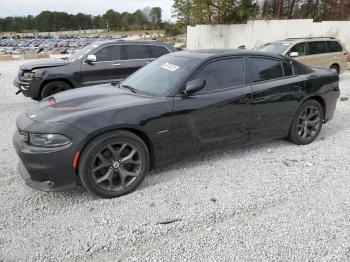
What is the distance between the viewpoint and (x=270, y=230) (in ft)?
9.93

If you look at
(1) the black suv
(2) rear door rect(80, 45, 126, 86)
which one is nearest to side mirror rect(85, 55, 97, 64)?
(1) the black suv

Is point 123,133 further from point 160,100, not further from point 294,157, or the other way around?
point 294,157

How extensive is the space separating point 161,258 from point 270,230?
3.50 feet

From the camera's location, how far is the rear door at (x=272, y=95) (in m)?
4.52

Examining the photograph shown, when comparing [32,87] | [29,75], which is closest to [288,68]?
[32,87]

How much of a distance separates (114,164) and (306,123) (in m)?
3.22

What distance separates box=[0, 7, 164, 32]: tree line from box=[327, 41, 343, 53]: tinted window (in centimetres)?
11377

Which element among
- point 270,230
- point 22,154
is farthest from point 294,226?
point 22,154

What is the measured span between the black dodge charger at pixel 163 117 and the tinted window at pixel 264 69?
0.05 feet

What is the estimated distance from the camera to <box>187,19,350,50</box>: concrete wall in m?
20.3

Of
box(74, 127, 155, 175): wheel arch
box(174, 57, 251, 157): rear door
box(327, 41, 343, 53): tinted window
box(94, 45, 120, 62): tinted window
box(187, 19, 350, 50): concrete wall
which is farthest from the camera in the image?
box(187, 19, 350, 50): concrete wall

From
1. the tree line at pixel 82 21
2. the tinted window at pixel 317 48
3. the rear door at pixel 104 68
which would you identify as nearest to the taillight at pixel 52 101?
the rear door at pixel 104 68

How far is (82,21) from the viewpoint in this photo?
149000mm

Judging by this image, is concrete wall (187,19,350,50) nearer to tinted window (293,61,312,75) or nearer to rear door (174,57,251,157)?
tinted window (293,61,312,75)
